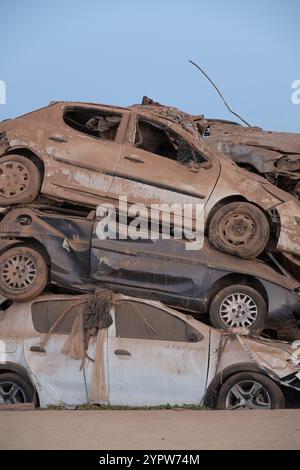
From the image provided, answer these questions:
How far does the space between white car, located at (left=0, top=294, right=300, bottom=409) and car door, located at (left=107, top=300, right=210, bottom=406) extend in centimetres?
1

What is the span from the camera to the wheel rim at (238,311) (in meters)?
10.9

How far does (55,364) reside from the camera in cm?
1001

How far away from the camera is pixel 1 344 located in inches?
399

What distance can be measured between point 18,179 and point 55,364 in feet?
9.10

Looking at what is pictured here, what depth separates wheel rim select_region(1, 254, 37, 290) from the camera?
10.8 meters

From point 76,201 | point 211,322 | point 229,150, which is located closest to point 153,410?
point 211,322

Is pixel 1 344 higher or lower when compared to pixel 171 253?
lower

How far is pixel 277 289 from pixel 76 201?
287 centimetres

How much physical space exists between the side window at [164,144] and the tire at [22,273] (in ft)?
6.85

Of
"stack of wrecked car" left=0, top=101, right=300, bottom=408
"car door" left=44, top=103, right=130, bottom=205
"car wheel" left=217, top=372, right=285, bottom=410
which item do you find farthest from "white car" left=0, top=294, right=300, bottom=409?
"car door" left=44, top=103, right=130, bottom=205

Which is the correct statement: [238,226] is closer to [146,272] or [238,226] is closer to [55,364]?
[146,272]

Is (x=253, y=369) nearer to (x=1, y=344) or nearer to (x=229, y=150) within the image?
(x=1, y=344)

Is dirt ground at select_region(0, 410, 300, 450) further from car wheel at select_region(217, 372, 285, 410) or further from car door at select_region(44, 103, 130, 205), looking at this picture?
car door at select_region(44, 103, 130, 205)
